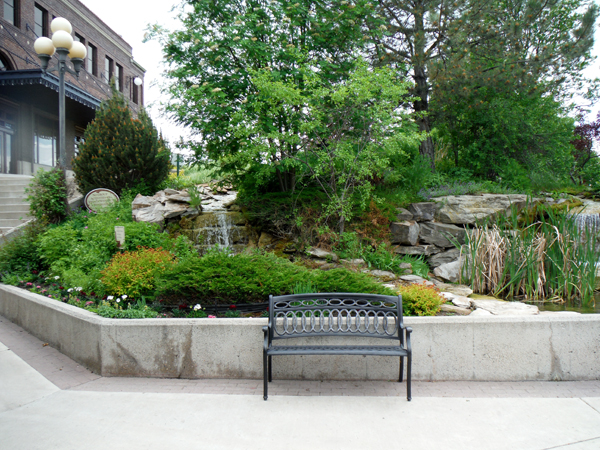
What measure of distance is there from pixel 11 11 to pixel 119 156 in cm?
1407

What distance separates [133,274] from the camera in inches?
213

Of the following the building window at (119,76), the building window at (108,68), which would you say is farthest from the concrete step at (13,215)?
the building window at (119,76)

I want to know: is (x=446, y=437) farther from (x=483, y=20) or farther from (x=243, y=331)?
(x=483, y=20)

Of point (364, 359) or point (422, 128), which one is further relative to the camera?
point (422, 128)

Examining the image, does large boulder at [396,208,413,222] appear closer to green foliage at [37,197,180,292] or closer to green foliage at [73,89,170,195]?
green foliage at [37,197,180,292]

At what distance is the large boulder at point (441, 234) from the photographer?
9383 mm

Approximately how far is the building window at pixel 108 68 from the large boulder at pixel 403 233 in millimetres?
24052

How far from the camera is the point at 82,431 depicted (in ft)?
10.3

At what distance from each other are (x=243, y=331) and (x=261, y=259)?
1.52 meters

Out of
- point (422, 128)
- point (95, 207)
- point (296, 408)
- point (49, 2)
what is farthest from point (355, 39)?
point (49, 2)

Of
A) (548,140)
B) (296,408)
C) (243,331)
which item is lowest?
(296,408)

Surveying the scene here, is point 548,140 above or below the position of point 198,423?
above

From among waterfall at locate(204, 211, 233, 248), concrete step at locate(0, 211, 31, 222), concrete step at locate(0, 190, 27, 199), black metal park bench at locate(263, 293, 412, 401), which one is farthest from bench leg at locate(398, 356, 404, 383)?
concrete step at locate(0, 190, 27, 199)

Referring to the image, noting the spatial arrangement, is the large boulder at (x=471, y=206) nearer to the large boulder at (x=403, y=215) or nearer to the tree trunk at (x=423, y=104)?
the large boulder at (x=403, y=215)
